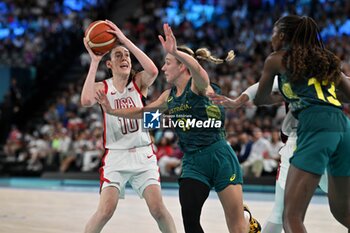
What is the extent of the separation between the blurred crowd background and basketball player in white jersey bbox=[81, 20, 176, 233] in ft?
26.9

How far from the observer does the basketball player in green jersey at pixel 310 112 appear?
4363 mm

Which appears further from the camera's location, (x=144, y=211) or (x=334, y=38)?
(x=334, y=38)

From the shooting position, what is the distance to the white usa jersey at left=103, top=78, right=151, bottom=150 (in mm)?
6219

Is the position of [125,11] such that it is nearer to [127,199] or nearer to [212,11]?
[212,11]

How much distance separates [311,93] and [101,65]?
1820cm

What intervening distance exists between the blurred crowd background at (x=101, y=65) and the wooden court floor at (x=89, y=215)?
9.18 ft

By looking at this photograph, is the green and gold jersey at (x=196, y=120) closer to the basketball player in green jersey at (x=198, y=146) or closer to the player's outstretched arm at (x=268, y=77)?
the basketball player in green jersey at (x=198, y=146)

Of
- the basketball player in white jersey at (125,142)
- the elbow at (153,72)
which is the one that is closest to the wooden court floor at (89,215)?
the basketball player in white jersey at (125,142)

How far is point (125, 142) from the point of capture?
6.21m

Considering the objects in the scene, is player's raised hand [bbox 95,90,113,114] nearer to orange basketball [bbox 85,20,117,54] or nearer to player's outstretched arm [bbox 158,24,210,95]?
orange basketball [bbox 85,20,117,54]

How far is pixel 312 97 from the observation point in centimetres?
448

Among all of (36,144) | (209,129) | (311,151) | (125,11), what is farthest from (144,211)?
(125,11)

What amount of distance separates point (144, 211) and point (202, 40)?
10.8 meters

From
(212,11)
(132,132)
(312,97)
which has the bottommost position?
(132,132)
